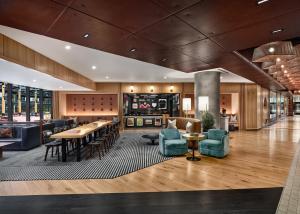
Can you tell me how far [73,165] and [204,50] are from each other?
434 cm

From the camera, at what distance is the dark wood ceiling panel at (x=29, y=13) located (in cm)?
242

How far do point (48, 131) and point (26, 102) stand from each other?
3.10 metres

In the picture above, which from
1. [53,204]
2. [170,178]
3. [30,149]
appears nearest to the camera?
[53,204]

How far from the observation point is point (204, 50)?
463cm

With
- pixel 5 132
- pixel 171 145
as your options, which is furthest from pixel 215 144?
pixel 5 132

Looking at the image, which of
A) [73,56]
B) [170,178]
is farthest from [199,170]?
[73,56]

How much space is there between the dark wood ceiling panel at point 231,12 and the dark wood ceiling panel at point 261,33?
20 centimetres

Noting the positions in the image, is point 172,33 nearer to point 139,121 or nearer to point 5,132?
point 5,132

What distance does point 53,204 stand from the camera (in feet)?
10.3

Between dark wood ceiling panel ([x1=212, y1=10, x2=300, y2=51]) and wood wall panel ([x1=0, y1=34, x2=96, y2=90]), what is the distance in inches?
159

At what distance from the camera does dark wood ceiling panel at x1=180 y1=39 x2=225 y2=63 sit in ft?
13.6

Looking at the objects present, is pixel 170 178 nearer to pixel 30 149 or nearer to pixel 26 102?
pixel 30 149

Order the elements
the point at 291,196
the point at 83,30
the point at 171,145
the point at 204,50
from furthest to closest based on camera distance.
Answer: the point at 171,145 → the point at 204,50 → the point at 291,196 → the point at 83,30

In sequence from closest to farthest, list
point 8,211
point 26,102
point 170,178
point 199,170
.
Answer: point 8,211 < point 170,178 < point 199,170 < point 26,102
